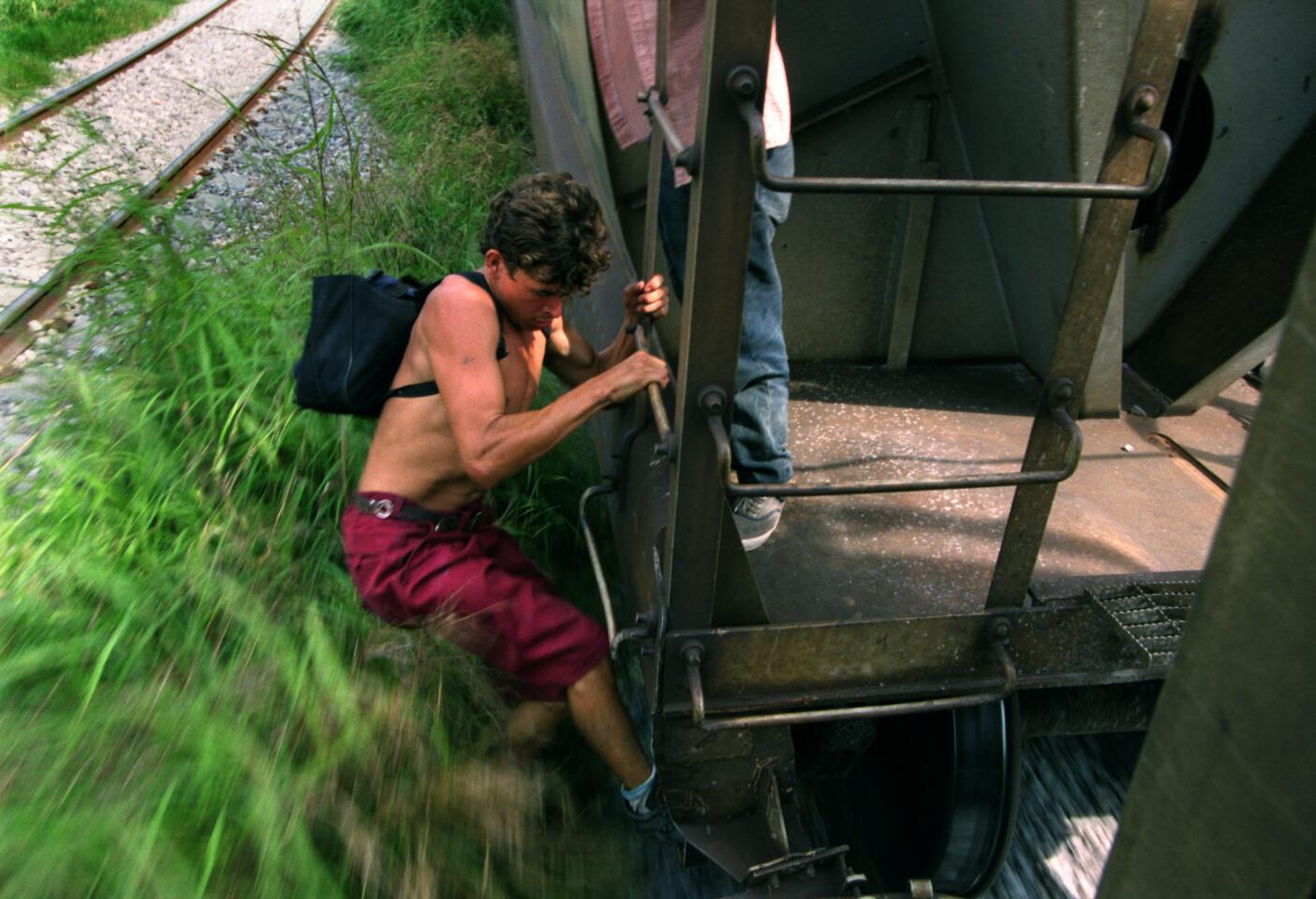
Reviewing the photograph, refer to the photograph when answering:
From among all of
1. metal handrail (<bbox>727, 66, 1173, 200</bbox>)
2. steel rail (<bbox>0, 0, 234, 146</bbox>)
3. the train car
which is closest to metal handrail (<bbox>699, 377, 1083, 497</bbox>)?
the train car

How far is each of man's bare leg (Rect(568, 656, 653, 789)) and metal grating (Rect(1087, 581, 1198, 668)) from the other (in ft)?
3.96

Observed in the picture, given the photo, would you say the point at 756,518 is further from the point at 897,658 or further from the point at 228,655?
the point at 228,655

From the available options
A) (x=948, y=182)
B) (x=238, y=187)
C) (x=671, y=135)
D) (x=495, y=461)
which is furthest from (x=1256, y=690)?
(x=238, y=187)

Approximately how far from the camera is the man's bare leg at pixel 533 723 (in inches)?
107

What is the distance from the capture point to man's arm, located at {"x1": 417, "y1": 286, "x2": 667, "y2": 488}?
239 cm

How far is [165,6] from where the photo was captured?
1247 centimetres

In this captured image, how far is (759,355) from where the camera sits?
8.23 ft

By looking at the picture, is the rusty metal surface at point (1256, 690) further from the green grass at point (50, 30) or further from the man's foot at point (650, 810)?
the green grass at point (50, 30)

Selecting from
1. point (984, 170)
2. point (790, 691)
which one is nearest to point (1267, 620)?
point (790, 691)

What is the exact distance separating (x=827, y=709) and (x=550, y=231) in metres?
1.36

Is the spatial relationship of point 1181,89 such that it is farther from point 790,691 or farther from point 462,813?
point 462,813

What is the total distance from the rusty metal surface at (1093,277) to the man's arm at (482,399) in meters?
0.95

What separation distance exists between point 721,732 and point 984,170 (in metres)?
2.16

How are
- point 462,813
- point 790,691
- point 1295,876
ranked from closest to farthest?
point 1295,876 < point 790,691 < point 462,813
